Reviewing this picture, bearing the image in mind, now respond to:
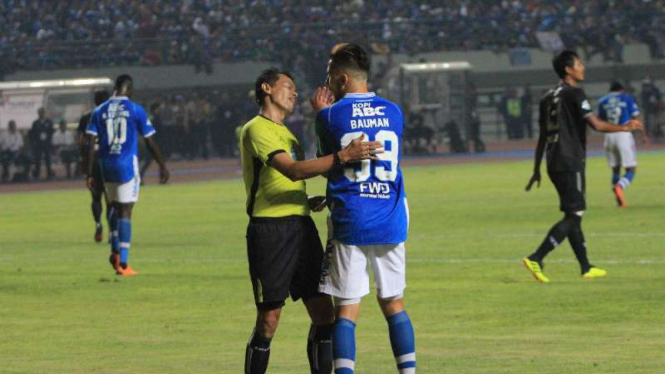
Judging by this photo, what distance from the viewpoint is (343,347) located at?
26.1 ft

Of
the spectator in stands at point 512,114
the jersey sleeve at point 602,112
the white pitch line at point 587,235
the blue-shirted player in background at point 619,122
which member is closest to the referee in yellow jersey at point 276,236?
the white pitch line at point 587,235

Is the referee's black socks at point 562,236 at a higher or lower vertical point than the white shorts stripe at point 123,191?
lower

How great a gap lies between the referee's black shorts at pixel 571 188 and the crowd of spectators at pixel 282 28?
124 feet

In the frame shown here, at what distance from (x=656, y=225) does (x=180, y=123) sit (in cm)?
3032

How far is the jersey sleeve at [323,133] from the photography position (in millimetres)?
8008

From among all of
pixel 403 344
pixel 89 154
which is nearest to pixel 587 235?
pixel 89 154

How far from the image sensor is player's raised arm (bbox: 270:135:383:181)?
25.5 feet

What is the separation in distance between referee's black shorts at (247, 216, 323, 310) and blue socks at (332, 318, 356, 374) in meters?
0.47

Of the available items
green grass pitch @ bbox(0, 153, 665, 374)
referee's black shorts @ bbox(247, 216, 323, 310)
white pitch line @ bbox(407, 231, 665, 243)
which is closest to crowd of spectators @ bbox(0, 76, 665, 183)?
green grass pitch @ bbox(0, 153, 665, 374)

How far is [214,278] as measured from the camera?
1594 cm

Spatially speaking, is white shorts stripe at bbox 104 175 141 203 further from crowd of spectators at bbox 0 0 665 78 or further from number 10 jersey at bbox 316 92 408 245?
crowd of spectators at bbox 0 0 665 78

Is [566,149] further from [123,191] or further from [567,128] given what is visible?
[123,191]

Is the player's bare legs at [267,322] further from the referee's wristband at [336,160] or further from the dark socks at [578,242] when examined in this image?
the dark socks at [578,242]

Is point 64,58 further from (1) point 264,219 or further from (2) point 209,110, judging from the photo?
(1) point 264,219
